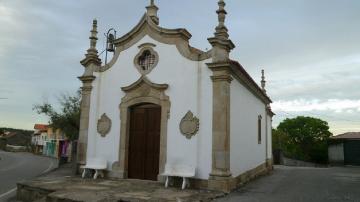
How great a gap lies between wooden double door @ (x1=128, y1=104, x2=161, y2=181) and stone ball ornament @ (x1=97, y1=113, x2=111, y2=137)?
0.91 m

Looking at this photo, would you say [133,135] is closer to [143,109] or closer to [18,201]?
[143,109]

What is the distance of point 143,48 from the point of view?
38.7 ft

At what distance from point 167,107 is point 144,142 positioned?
1.50 meters

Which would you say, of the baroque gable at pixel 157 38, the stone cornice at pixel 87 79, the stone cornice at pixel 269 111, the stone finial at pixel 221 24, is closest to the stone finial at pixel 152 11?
the baroque gable at pixel 157 38

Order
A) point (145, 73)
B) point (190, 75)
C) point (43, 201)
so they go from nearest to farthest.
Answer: point (43, 201)
point (190, 75)
point (145, 73)

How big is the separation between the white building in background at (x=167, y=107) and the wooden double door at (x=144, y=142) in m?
0.03

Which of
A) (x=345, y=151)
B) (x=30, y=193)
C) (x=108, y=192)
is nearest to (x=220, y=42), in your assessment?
(x=108, y=192)

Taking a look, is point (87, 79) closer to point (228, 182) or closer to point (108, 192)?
point (108, 192)

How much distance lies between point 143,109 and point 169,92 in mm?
1280

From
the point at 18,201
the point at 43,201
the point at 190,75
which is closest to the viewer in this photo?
the point at 43,201

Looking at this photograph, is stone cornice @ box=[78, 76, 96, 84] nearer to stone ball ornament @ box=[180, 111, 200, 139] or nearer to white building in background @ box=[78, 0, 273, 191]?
white building in background @ box=[78, 0, 273, 191]

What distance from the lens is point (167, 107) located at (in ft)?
35.7

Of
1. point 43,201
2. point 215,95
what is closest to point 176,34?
point 215,95

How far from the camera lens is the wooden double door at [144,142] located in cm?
1111
